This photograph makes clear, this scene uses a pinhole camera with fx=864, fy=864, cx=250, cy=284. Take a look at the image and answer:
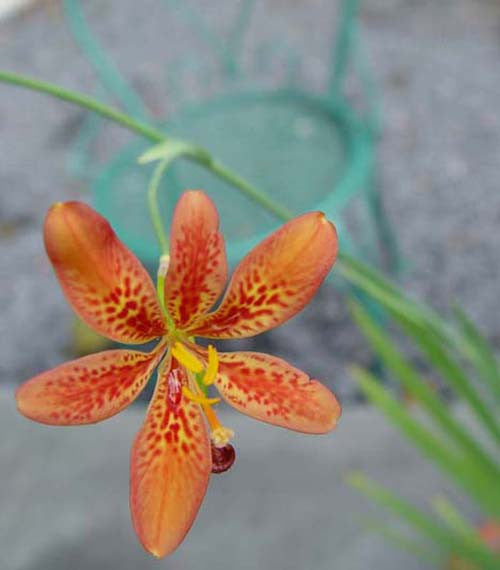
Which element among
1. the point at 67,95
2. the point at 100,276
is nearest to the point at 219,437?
the point at 100,276

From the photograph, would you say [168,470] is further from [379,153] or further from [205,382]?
[379,153]

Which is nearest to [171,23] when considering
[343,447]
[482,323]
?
[482,323]

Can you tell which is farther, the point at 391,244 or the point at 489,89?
the point at 489,89

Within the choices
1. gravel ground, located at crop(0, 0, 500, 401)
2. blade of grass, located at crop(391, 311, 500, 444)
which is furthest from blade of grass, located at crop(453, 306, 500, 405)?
gravel ground, located at crop(0, 0, 500, 401)

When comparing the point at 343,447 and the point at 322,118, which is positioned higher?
the point at 322,118

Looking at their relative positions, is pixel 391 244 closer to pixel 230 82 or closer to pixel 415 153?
pixel 415 153

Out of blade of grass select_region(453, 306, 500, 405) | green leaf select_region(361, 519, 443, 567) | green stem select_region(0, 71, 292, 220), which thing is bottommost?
green leaf select_region(361, 519, 443, 567)

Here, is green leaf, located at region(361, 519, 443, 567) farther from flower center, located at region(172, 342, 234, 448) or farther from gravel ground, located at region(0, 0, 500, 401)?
flower center, located at region(172, 342, 234, 448)
